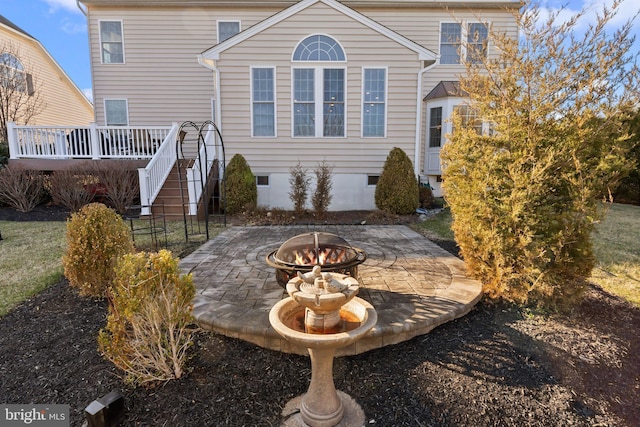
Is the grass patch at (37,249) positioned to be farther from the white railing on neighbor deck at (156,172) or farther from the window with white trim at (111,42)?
the window with white trim at (111,42)

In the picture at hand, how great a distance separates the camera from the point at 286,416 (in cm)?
215

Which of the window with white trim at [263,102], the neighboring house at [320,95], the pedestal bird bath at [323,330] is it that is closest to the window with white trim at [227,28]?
the neighboring house at [320,95]

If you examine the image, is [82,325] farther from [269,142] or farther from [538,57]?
[269,142]

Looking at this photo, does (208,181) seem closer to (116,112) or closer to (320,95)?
(320,95)

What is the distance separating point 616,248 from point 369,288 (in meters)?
5.43

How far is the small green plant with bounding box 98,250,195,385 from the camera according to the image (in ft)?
7.61

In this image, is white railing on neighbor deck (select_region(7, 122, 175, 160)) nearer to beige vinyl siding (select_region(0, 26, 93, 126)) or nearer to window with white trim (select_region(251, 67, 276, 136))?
window with white trim (select_region(251, 67, 276, 136))

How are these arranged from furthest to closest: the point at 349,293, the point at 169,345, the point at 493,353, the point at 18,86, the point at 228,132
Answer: the point at 18,86 → the point at 228,132 → the point at 493,353 → the point at 169,345 → the point at 349,293

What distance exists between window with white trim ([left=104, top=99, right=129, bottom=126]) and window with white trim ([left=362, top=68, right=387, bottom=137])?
851 cm

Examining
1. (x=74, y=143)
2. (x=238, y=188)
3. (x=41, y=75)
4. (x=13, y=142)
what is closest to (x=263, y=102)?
(x=238, y=188)

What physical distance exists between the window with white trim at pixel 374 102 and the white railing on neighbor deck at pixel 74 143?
571 cm

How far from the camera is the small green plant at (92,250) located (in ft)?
11.9

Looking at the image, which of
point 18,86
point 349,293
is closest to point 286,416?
point 349,293

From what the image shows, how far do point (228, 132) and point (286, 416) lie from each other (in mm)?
8781
